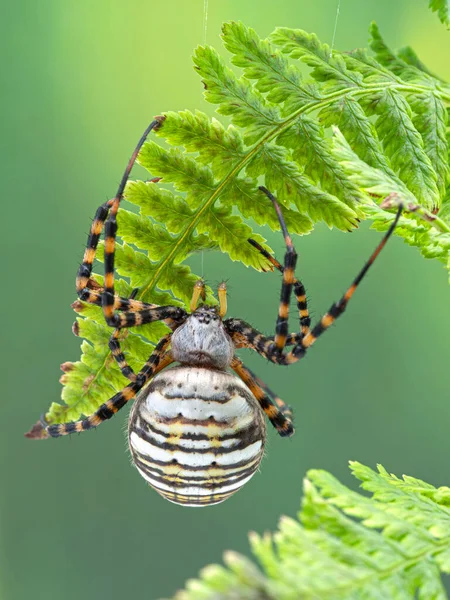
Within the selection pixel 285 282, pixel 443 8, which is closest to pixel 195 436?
pixel 285 282

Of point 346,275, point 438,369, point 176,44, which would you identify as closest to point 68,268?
point 176,44

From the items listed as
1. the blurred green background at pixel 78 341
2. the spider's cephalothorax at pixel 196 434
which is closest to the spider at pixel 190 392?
the spider's cephalothorax at pixel 196 434

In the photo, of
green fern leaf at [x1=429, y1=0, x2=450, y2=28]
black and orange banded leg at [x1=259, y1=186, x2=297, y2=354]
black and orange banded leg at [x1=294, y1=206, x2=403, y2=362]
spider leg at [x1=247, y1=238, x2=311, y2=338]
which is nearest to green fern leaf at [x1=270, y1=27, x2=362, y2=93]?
green fern leaf at [x1=429, y1=0, x2=450, y2=28]

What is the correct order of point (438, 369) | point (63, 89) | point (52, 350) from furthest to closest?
1. point (63, 89)
2. point (52, 350)
3. point (438, 369)

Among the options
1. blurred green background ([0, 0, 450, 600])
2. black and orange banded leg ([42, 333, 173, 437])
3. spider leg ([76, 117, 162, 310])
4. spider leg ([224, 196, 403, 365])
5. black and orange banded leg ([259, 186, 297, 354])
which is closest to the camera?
spider leg ([224, 196, 403, 365])

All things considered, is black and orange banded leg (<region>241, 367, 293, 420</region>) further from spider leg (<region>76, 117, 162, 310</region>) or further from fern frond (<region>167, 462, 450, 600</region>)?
fern frond (<region>167, 462, 450, 600</region>)

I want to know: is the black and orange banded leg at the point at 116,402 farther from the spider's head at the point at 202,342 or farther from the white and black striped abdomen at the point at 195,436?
the white and black striped abdomen at the point at 195,436

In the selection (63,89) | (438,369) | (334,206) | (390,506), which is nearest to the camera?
(390,506)

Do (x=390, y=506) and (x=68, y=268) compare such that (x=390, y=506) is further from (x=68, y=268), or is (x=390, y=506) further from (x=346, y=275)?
(x=68, y=268)
